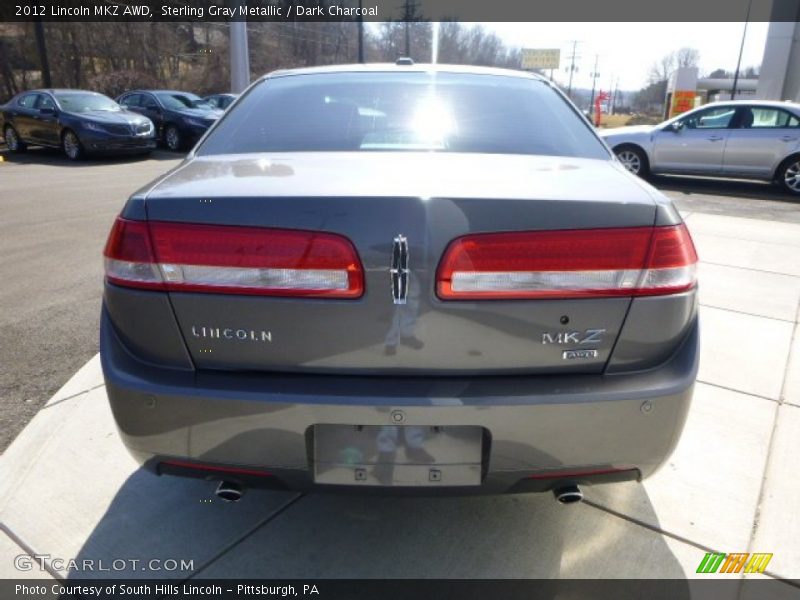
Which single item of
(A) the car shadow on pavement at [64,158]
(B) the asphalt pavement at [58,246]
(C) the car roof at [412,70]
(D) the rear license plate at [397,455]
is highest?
(C) the car roof at [412,70]

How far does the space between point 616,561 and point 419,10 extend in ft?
232

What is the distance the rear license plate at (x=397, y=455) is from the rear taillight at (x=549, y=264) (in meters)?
0.40

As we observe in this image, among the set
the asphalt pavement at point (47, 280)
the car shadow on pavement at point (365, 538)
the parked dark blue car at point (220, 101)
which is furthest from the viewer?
the parked dark blue car at point (220, 101)

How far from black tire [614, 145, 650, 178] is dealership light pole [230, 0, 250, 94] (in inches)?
360

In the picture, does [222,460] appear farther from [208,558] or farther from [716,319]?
[716,319]

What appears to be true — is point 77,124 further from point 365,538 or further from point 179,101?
point 365,538

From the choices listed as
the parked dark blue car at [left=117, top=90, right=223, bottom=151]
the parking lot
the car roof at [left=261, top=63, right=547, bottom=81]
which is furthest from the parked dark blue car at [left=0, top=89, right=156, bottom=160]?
the car roof at [left=261, top=63, right=547, bottom=81]

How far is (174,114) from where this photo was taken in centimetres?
1561

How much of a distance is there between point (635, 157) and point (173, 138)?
11.5m

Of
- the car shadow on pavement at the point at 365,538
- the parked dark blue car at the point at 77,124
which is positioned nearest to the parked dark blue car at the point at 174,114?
the parked dark blue car at the point at 77,124

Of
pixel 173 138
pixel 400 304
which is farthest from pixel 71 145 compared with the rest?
pixel 400 304

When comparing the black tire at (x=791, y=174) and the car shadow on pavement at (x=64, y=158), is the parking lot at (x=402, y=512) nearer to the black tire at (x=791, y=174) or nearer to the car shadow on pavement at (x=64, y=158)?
the black tire at (x=791, y=174)

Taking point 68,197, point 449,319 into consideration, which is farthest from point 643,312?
point 68,197

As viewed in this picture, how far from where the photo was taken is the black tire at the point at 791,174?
1052 cm
